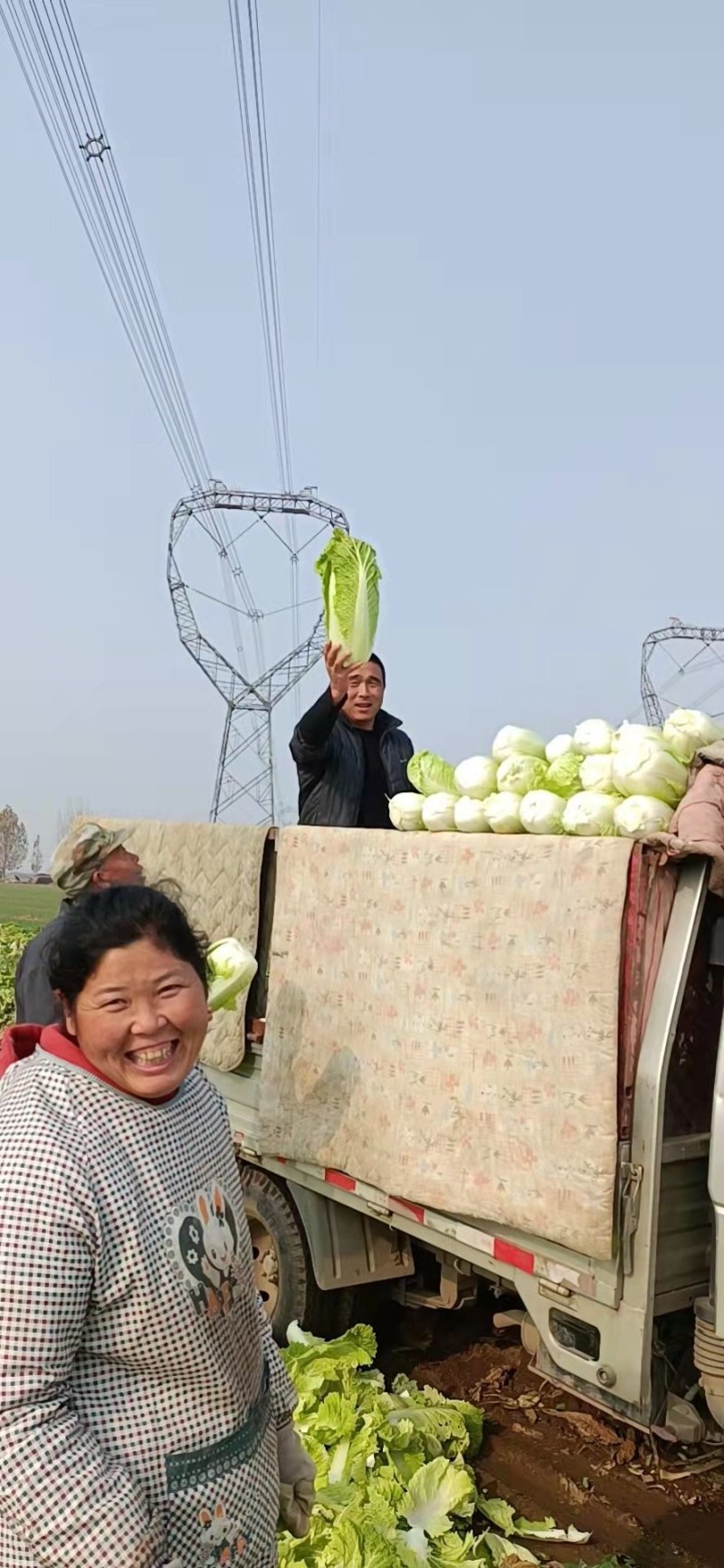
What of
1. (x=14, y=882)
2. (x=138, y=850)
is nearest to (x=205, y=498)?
(x=138, y=850)

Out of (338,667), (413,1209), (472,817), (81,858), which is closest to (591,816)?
(472,817)

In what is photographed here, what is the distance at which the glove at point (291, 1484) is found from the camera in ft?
7.70

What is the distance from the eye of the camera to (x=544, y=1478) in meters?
4.27

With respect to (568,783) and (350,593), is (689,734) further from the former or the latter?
(350,593)

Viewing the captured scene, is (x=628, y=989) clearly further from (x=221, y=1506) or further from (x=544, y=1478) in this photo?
(x=544, y=1478)

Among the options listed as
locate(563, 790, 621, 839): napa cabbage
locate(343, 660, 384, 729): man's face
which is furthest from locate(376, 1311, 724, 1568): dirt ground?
locate(343, 660, 384, 729): man's face

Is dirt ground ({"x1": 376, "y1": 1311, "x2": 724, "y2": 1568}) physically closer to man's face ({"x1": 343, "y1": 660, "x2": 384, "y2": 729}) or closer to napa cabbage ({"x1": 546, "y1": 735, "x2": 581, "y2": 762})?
napa cabbage ({"x1": 546, "y1": 735, "x2": 581, "y2": 762})

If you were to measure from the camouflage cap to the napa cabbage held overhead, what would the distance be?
1.92m

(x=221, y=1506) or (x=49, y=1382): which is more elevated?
(x=49, y=1382)

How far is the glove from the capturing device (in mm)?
2346

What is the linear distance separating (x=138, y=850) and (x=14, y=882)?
2687 inches

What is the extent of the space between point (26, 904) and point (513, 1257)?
4540cm

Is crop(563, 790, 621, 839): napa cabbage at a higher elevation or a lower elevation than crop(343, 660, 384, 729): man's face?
lower

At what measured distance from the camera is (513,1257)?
3588 millimetres
